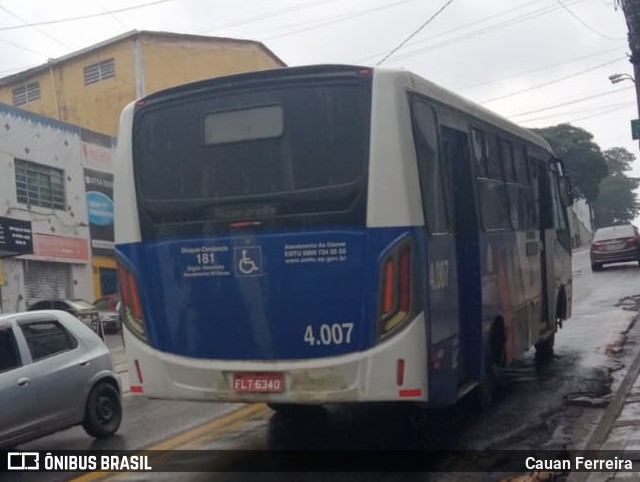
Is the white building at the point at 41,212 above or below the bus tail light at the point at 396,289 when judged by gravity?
above

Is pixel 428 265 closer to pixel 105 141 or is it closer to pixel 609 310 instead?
pixel 609 310

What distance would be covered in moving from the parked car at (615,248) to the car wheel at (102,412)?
26.4 m

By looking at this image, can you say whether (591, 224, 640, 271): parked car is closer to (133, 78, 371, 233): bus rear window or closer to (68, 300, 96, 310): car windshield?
(68, 300, 96, 310): car windshield

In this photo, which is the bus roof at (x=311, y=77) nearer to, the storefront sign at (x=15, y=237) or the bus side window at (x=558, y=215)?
the bus side window at (x=558, y=215)

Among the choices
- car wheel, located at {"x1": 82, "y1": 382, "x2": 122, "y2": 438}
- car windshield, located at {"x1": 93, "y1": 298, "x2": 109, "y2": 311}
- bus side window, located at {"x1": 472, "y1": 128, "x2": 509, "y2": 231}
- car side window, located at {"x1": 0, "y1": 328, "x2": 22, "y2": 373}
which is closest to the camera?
car side window, located at {"x1": 0, "y1": 328, "x2": 22, "y2": 373}

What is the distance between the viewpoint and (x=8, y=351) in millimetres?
8070

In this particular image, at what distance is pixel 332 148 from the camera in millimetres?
6645

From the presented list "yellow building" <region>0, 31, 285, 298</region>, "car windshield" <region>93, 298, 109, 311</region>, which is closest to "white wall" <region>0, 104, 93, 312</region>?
"car windshield" <region>93, 298, 109, 311</region>

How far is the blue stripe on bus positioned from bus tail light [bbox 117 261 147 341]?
8 centimetres

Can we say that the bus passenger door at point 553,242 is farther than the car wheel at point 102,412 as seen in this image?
Yes

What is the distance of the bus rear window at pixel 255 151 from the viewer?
21.7 ft

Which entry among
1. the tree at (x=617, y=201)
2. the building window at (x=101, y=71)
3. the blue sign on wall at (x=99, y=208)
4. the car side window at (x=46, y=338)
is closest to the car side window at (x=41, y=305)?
the blue sign on wall at (x=99, y=208)

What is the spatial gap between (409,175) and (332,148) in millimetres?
629

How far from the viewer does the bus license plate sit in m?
6.69
